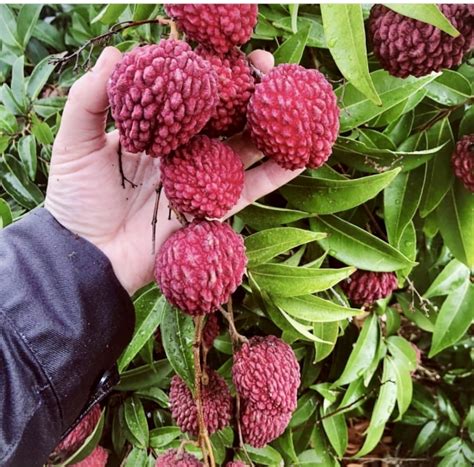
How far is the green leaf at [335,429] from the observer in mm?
1138

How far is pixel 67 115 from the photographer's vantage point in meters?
0.75

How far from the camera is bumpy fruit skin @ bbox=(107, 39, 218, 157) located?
0.56 m

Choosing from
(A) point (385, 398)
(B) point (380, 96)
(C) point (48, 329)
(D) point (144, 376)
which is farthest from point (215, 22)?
(A) point (385, 398)

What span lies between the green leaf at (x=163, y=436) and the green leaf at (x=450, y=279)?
0.45m

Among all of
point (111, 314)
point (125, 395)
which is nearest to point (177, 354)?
point (111, 314)

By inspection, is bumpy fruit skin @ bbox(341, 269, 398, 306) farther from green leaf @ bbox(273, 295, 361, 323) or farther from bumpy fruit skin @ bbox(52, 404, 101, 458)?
bumpy fruit skin @ bbox(52, 404, 101, 458)

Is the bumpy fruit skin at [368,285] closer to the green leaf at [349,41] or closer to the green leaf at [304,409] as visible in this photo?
the green leaf at [304,409]

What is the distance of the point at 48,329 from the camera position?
785 mm

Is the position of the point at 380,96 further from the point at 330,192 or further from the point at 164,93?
the point at 164,93

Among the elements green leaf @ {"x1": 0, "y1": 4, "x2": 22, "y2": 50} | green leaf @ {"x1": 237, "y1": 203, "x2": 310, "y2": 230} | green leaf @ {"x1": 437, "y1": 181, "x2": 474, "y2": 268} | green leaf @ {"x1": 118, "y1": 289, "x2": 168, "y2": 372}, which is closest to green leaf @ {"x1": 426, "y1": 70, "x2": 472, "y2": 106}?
green leaf @ {"x1": 437, "y1": 181, "x2": 474, "y2": 268}

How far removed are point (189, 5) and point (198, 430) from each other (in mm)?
460

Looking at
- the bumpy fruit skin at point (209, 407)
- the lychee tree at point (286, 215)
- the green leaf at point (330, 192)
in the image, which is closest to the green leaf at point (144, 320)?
the lychee tree at point (286, 215)

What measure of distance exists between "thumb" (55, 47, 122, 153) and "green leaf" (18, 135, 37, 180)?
0.76ft

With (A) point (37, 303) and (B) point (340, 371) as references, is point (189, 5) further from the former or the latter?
(B) point (340, 371)
